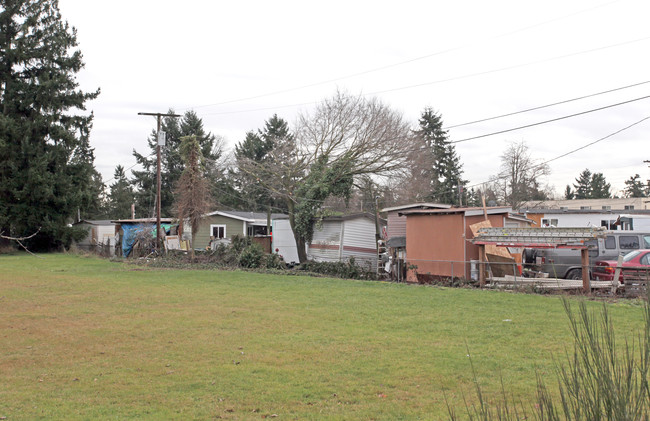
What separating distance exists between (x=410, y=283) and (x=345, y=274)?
4042mm

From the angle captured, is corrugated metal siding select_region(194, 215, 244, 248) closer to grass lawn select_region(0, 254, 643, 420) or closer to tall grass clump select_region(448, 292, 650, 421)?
grass lawn select_region(0, 254, 643, 420)

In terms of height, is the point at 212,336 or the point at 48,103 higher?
the point at 48,103

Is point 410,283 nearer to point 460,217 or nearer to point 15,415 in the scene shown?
point 460,217

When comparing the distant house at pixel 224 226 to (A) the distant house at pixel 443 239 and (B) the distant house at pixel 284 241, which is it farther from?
(A) the distant house at pixel 443 239

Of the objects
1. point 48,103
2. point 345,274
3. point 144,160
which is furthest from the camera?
point 144,160

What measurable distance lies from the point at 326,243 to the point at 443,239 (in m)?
9.42

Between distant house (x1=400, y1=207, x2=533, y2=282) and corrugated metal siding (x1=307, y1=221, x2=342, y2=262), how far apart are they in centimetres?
688

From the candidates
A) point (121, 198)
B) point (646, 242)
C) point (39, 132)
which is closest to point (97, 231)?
point (39, 132)

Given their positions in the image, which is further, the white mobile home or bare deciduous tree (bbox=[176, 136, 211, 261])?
the white mobile home

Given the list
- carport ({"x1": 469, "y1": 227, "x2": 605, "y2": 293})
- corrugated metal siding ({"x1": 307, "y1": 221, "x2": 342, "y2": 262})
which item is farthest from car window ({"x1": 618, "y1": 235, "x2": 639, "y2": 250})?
corrugated metal siding ({"x1": 307, "y1": 221, "x2": 342, "y2": 262})

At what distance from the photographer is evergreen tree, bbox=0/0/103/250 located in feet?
131

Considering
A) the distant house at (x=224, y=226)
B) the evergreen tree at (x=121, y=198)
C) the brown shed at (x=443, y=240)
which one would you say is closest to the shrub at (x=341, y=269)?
the brown shed at (x=443, y=240)

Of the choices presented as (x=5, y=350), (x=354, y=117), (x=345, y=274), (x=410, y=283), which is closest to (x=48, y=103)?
(x=354, y=117)

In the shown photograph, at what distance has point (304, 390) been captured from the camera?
6797 millimetres
